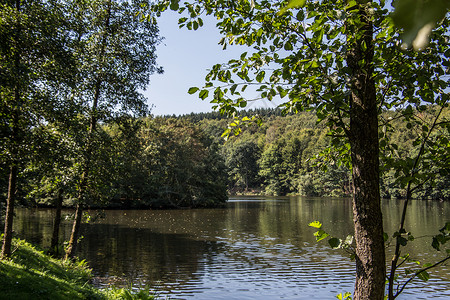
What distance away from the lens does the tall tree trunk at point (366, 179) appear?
3.00m

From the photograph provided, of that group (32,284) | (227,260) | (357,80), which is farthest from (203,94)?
(227,260)

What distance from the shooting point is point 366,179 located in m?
3.07

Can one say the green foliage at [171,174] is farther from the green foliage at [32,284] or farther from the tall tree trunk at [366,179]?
the tall tree trunk at [366,179]

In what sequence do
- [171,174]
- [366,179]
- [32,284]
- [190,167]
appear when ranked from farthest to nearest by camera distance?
1. [190,167]
2. [171,174]
3. [32,284]
4. [366,179]

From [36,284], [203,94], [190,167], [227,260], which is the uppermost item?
[190,167]

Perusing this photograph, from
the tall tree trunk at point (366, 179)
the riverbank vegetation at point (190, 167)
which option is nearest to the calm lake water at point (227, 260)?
the riverbank vegetation at point (190, 167)

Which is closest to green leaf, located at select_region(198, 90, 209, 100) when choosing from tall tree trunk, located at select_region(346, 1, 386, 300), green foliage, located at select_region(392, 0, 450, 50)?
tall tree trunk, located at select_region(346, 1, 386, 300)

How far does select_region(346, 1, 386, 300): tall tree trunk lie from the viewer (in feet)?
9.83

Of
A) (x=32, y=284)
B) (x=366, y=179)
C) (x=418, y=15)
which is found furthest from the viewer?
(x=32, y=284)

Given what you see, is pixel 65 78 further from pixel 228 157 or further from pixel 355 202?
pixel 228 157

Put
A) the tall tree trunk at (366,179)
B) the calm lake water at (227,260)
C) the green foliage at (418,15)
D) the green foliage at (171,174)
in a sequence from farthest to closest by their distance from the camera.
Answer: the green foliage at (171,174), the calm lake water at (227,260), the tall tree trunk at (366,179), the green foliage at (418,15)

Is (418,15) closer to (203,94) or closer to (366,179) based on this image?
(203,94)

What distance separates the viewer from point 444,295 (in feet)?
38.7

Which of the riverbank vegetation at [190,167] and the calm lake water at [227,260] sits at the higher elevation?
the riverbank vegetation at [190,167]
